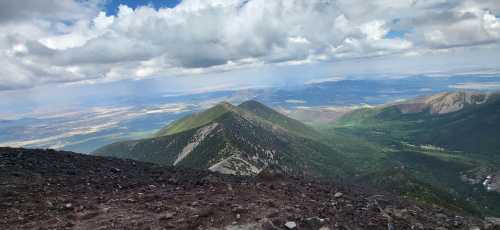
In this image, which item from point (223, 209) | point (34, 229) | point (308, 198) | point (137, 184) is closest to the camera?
point (34, 229)

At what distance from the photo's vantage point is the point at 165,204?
69.2ft

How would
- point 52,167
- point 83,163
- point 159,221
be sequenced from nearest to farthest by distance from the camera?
1. point 159,221
2. point 52,167
3. point 83,163

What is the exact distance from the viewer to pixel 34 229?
54.7 ft

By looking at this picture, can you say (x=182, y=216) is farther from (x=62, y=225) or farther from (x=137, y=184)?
(x=137, y=184)

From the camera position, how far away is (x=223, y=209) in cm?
1995

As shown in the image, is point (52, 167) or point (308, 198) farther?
point (52, 167)

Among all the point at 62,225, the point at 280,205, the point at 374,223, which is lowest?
the point at 374,223

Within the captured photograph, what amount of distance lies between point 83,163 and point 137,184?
9523mm

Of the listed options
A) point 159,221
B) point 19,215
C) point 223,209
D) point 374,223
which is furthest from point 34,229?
point 374,223

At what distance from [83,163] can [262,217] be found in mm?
21914

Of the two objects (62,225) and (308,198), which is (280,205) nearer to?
(308,198)

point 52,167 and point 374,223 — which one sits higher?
point 52,167

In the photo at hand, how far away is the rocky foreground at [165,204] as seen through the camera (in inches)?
716

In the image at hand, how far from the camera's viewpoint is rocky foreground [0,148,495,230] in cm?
1819
